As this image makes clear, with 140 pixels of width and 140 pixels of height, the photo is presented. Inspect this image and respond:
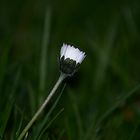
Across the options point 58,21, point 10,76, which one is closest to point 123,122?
point 10,76

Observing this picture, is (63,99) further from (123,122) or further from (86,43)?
(86,43)

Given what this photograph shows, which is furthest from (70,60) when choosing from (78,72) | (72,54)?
(78,72)

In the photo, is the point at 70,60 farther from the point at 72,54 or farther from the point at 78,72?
the point at 78,72

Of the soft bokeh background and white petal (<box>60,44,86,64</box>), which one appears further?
the soft bokeh background

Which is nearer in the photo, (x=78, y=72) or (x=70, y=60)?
(x=70, y=60)
